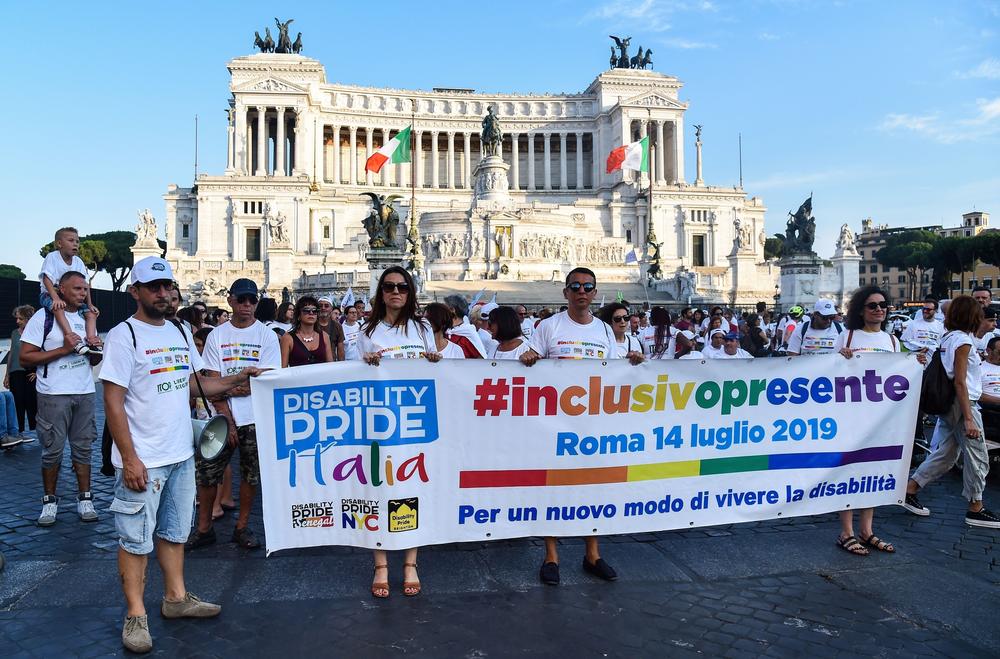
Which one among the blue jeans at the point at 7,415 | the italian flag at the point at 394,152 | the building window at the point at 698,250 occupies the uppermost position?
the italian flag at the point at 394,152

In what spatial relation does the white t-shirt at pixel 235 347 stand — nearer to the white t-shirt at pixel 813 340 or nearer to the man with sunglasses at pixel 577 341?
the man with sunglasses at pixel 577 341

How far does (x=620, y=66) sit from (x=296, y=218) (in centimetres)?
4646

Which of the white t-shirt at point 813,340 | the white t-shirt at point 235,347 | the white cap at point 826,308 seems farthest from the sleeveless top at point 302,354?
the white cap at point 826,308

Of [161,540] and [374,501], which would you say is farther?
[374,501]

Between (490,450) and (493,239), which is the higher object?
(493,239)

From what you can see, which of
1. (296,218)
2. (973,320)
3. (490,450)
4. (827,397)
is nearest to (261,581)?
(490,450)

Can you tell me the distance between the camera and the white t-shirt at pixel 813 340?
32.1 feet

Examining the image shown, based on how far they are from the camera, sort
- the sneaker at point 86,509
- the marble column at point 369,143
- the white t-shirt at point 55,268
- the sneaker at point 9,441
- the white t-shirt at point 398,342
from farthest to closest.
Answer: the marble column at point 369,143 → the sneaker at point 9,441 → the white t-shirt at point 55,268 → the sneaker at point 86,509 → the white t-shirt at point 398,342

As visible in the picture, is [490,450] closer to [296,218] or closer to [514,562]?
[514,562]

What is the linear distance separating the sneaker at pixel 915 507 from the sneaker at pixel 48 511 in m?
8.22

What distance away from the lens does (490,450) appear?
5309 mm

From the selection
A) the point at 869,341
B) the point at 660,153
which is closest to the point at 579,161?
the point at 660,153

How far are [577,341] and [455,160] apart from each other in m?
84.6

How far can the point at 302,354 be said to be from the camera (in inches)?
290
